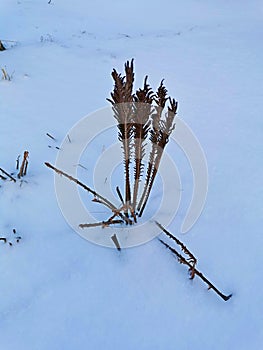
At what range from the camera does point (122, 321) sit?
1.00 m

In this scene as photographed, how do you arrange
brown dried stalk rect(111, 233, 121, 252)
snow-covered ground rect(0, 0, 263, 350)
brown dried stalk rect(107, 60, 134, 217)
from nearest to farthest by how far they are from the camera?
brown dried stalk rect(107, 60, 134, 217) < snow-covered ground rect(0, 0, 263, 350) < brown dried stalk rect(111, 233, 121, 252)

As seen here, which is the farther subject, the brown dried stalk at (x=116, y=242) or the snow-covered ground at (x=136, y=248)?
the brown dried stalk at (x=116, y=242)

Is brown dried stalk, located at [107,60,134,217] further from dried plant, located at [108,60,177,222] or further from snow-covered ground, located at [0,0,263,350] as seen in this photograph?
snow-covered ground, located at [0,0,263,350]

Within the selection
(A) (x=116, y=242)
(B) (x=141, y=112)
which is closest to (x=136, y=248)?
(A) (x=116, y=242)

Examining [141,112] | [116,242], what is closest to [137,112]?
[141,112]

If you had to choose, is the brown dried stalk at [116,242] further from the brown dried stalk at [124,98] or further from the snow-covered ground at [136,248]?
the brown dried stalk at [124,98]

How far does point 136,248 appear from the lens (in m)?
1.17

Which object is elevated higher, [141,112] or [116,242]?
[141,112]

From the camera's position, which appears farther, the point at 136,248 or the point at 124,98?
the point at 136,248

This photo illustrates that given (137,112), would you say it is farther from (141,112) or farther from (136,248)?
(136,248)

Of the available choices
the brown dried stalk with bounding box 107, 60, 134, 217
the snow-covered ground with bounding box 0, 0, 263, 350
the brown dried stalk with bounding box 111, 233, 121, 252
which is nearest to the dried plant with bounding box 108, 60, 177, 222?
the brown dried stalk with bounding box 107, 60, 134, 217

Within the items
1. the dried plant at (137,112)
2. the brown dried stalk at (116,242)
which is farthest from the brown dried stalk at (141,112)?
the brown dried stalk at (116,242)

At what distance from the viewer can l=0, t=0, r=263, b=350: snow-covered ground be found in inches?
39.0

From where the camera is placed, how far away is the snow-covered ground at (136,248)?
991 millimetres
